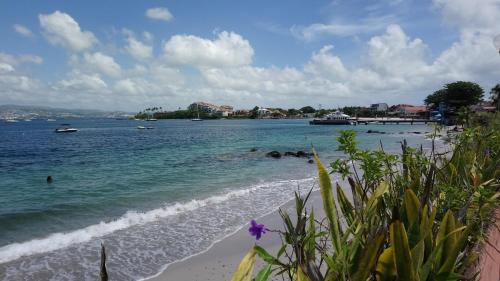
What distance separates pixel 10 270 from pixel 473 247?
25.0 ft

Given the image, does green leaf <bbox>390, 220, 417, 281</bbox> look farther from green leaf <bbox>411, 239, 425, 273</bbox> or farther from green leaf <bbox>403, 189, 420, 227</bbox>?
green leaf <bbox>403, 189, 420, 227</bbox>

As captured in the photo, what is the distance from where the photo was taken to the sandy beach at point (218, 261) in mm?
6391

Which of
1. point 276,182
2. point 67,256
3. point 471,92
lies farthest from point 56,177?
point 471,92

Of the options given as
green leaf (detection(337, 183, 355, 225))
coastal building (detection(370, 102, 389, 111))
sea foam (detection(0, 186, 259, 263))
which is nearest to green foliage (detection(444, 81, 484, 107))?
coastal building (detection(370, 102, 389, 111))

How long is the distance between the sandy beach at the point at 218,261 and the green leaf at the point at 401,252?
14.9 ft

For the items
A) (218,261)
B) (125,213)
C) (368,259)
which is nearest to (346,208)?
(368,259)

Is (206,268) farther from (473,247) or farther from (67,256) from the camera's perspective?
(473,247)

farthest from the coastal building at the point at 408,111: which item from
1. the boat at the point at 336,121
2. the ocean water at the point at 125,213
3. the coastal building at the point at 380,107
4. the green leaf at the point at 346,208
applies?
the green leaf at the point at 346,208

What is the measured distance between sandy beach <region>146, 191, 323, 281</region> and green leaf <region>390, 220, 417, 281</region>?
453 cm

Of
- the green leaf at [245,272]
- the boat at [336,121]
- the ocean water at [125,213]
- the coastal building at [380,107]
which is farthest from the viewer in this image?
the coastal building at [380,107]

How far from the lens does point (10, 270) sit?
7.08 metres

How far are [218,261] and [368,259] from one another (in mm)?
5627

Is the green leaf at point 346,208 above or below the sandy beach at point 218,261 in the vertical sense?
above

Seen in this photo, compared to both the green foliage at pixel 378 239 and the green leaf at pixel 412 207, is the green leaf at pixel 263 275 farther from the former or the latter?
the green leaf at pixel 412 207
